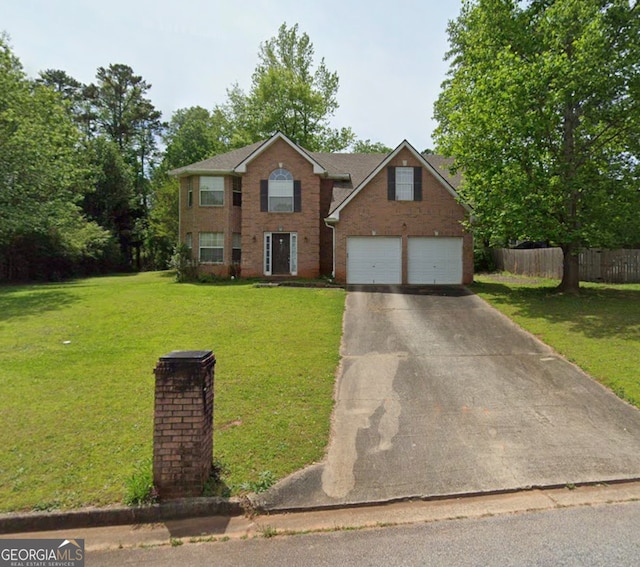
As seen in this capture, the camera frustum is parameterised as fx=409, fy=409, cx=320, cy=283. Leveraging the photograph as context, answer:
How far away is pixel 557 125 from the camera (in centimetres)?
1396

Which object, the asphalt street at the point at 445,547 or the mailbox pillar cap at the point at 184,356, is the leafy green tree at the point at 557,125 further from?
the mailbox pillar cap at the point at 184,356

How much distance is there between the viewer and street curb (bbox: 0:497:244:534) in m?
3.69

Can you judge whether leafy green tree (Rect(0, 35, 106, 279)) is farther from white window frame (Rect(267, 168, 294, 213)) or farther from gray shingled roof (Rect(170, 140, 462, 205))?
white window frame (Rect(267, 168, 294, 213))

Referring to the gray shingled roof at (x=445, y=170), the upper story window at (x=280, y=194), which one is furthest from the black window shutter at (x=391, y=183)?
the upper story window at (x=280, y=194)

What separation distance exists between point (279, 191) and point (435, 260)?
804cm

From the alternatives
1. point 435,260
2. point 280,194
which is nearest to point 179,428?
point 435,260

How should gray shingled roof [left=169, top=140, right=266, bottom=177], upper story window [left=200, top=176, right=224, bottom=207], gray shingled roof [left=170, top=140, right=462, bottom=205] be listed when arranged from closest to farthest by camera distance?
gray shingled roof [left=169, top=140, right=266, bottom=177]
gray shingled roof [left=170, top=140, right=462, bottom=205]
upper story window [left=200, top=176, right=224, bottom=207]

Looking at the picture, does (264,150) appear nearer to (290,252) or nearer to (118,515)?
(290,252)

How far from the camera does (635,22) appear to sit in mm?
12820

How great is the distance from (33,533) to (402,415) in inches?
173

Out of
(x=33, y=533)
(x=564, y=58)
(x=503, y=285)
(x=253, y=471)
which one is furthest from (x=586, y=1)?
(x=33, y=533)

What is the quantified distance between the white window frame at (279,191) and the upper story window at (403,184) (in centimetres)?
480

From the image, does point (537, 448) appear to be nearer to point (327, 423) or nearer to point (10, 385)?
point (327, 423)

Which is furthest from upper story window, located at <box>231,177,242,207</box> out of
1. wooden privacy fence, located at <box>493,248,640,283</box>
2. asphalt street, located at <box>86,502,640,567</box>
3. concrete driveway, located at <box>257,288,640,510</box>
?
asphalt street, located at <box>86,502,640,567</box>
